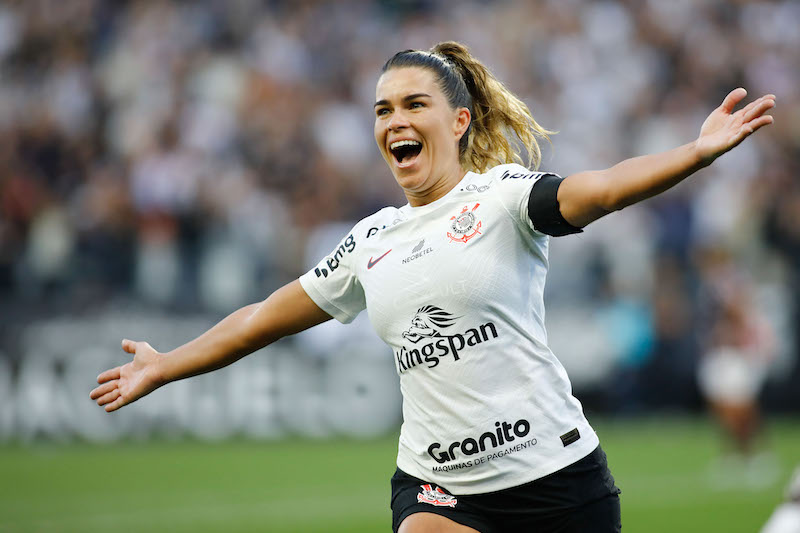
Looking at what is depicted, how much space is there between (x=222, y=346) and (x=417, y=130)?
1.21 metres

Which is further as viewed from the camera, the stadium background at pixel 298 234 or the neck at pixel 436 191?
the stadium background at pixel 298 234

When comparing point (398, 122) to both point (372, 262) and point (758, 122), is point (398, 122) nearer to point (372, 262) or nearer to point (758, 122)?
point (372, 262)

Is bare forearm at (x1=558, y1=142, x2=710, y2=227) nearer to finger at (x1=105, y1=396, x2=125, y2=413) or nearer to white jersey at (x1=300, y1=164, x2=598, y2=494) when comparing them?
white jersey at (x1=300, y1=164, x2=598, y2=494)

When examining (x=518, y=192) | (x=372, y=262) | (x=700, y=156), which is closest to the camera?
(x=700, y=156)

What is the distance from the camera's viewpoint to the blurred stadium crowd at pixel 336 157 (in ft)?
45.4

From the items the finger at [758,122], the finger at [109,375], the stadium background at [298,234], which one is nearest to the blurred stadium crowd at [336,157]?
the stadium background at [298,234]

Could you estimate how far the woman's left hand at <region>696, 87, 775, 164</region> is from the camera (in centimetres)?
355

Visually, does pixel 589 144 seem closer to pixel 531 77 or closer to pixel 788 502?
pixel 531 77

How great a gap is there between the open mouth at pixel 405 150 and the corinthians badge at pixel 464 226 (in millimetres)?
347

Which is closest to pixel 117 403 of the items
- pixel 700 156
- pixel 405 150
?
pixel 405 150

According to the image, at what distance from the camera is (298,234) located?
14688mm

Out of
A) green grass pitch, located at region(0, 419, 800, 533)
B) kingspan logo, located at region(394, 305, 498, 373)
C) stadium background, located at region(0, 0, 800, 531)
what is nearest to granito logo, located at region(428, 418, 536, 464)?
kingspan logo, located at region(394, 305, 498, 373)

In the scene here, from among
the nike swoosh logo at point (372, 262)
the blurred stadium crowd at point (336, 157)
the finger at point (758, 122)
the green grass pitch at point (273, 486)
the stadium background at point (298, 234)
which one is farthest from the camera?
the blurred stadium crowd at point (336, 157)

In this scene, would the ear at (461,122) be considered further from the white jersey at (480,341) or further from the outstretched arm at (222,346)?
the outstretched arm at (222,346)
